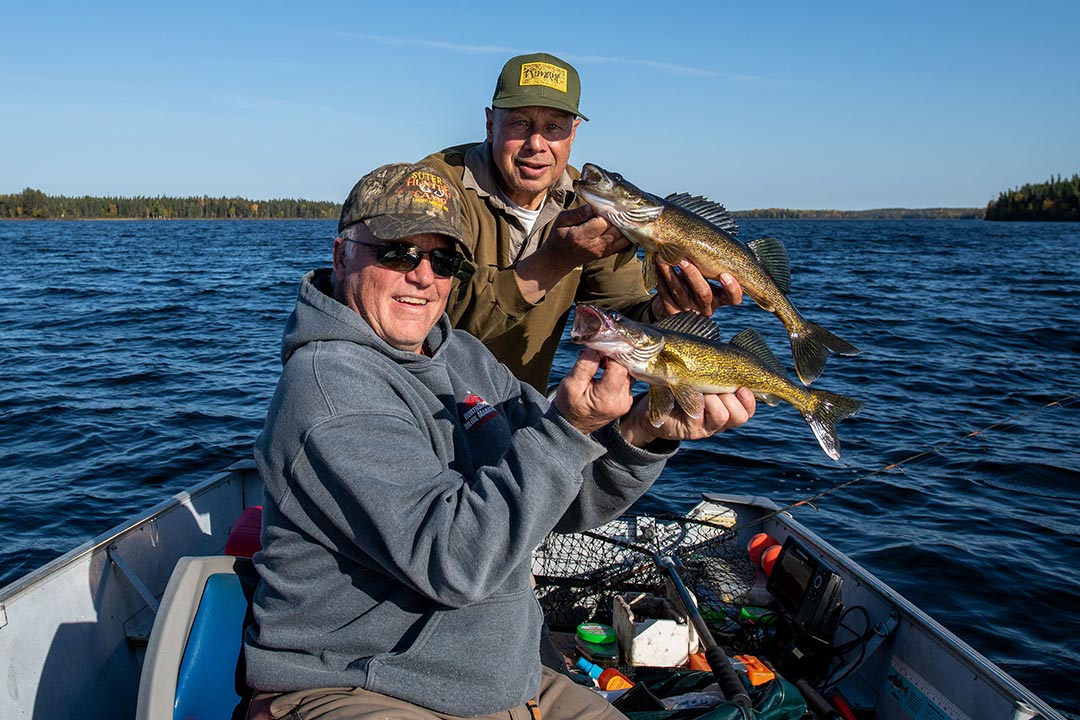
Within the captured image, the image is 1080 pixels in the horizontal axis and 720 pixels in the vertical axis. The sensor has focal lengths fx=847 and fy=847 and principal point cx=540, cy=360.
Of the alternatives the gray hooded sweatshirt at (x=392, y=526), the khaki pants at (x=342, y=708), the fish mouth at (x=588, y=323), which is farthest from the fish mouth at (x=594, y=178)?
the khaki pants at (x=342, y=708)

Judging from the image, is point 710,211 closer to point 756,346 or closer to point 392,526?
point 756,346

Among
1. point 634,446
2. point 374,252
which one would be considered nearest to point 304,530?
point 374,252

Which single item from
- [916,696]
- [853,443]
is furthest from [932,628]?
[853,443]

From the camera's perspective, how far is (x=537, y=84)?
4.25 meters

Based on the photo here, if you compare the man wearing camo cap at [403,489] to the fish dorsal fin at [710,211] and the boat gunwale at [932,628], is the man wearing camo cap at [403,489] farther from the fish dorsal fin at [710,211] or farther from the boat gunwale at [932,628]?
the boat gunwale at [932,628]

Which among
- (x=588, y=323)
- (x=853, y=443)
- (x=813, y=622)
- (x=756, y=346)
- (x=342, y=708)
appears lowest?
(x=853, y=443)

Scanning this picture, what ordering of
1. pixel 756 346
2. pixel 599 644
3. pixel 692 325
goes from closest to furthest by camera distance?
pixel 692 325, pixel 756 346, pixel 599 644

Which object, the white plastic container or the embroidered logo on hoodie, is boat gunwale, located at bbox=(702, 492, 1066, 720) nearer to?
the white plastic container

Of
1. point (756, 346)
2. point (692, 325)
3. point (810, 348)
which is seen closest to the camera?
point (692, 325)

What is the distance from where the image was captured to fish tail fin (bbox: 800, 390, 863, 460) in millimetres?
3684

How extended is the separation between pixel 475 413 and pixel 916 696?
113 inches

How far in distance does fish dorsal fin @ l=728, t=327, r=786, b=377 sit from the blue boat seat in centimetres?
208

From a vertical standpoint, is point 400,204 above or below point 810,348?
above

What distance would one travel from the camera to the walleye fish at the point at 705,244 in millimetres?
3514
